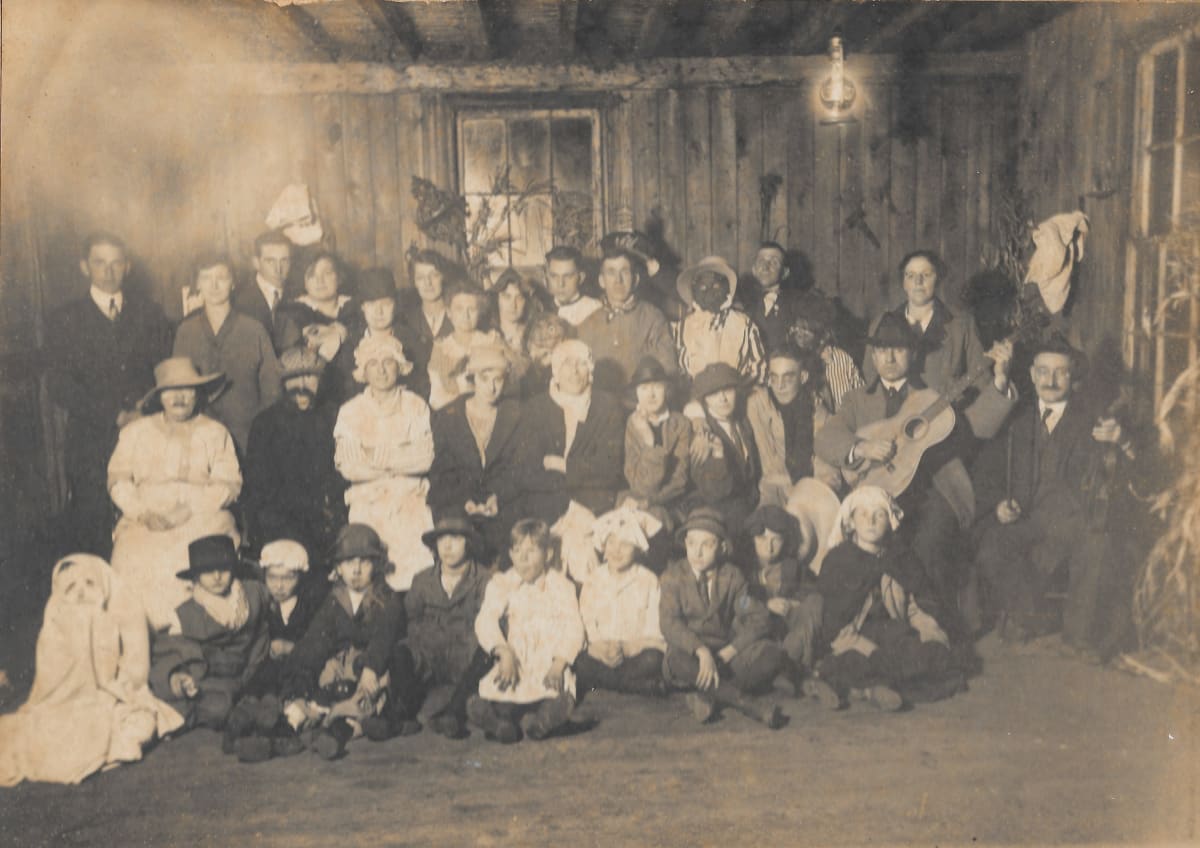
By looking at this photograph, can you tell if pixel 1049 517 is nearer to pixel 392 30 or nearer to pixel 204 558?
pixel 392 30

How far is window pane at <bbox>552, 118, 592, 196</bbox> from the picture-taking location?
429cm

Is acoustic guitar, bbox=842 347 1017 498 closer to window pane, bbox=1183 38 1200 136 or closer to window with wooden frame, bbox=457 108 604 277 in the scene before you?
window pane, bbox=1183 38 1200 136

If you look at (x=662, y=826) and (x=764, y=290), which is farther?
(x=764, y=290)

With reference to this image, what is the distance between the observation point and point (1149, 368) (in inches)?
169

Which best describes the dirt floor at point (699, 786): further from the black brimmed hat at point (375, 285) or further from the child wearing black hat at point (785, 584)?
the black brimmed hat at point (375, 285)

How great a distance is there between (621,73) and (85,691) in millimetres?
3206

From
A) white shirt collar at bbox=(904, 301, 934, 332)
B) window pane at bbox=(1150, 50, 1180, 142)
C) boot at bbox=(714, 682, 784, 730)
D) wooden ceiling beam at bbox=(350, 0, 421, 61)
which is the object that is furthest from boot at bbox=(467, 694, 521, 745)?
window pane at bbox=(1150, 50, 1180, 142)

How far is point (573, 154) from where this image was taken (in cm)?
430

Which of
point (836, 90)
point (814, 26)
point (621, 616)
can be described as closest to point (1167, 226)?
point (836, 90)

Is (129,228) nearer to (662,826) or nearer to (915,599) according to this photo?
(662,826)

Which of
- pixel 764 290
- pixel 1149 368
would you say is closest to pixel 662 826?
pixel 764 290

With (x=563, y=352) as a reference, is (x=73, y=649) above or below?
below

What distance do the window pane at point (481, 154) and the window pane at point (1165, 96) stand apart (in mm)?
2587

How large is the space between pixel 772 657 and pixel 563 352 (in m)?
1.47
